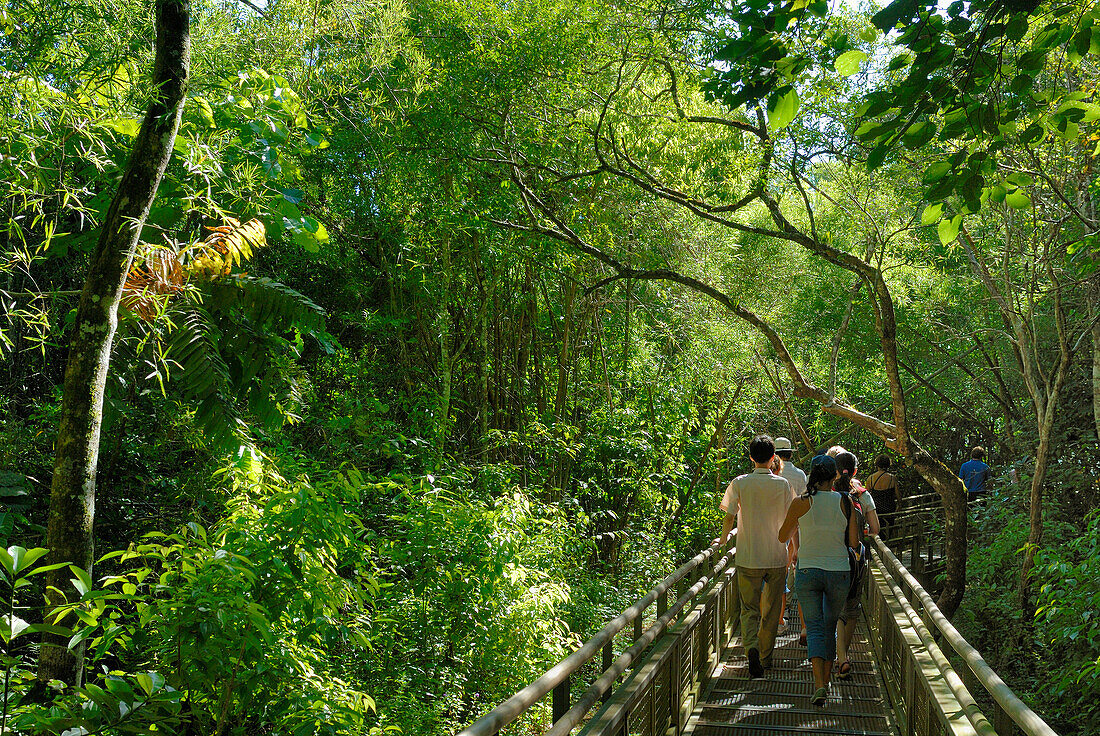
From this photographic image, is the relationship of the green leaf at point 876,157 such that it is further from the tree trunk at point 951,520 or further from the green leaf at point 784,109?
the tree trunk at point 951,520

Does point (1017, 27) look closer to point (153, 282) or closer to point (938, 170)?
point (938, 170)

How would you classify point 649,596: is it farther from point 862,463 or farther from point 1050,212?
point 862,463

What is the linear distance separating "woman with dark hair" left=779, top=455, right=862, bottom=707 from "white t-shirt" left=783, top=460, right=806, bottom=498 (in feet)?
3.86

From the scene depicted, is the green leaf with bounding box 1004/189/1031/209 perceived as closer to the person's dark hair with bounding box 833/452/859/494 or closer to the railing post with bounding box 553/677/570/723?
→ the railing post with bounding box 553/677/570/723

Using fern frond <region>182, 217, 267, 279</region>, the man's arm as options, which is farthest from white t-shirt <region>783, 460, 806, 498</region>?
fern frond <region>182, 217, 267, 279</region>

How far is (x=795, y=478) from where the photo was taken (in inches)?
274

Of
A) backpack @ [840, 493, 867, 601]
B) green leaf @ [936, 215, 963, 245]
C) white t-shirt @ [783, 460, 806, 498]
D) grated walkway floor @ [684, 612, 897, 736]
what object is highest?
green leaf @ [936, 215, 963, 245]

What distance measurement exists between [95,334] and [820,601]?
453 centimetres

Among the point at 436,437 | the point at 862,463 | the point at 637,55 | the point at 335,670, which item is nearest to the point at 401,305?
the point at 436,437

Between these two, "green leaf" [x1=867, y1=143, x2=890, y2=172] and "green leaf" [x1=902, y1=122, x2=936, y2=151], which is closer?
"green leaf" [x1=867, y1=143, x2=890, y2=172]

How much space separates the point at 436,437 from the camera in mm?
9477

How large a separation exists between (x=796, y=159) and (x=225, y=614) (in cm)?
868

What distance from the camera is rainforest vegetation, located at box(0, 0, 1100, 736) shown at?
11.7 feet

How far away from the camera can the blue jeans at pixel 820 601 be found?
553cm
